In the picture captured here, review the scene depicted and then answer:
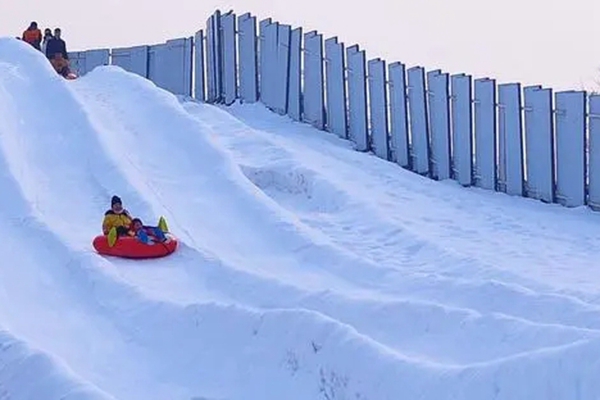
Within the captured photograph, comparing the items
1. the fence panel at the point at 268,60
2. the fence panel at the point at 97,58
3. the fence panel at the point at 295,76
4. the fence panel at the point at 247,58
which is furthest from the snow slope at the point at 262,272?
the fence panel at the point at 97,58

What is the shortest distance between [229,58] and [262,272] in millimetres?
13021

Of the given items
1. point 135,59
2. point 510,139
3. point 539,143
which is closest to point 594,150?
point 539,143

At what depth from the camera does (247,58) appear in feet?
79.6

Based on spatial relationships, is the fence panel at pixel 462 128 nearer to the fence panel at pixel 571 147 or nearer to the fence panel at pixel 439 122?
the fence panel at pixel 439 122

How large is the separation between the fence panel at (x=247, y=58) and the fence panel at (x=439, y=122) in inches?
213

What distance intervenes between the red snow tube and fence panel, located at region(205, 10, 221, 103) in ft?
39.9

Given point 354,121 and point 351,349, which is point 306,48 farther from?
point 351,349

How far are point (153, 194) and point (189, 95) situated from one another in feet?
36.4

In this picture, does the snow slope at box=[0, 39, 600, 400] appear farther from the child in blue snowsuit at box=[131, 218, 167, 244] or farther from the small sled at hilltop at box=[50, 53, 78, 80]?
the small sled at hilltop at box=[50, 53, 78, 80]

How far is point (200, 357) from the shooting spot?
32.5 ft

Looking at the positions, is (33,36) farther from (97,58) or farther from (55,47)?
(97,58)

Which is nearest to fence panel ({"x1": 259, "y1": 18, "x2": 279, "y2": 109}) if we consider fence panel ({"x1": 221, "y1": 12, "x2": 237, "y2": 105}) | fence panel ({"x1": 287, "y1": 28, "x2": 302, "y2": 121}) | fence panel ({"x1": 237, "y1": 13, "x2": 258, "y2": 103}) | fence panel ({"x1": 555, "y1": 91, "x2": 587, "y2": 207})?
fence panel ({"x1": 237, "y1": 13, "x2": 258, "y2": 103})

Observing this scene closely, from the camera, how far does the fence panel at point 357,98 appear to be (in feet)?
68.0

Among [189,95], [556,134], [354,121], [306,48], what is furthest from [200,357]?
[189,95]
